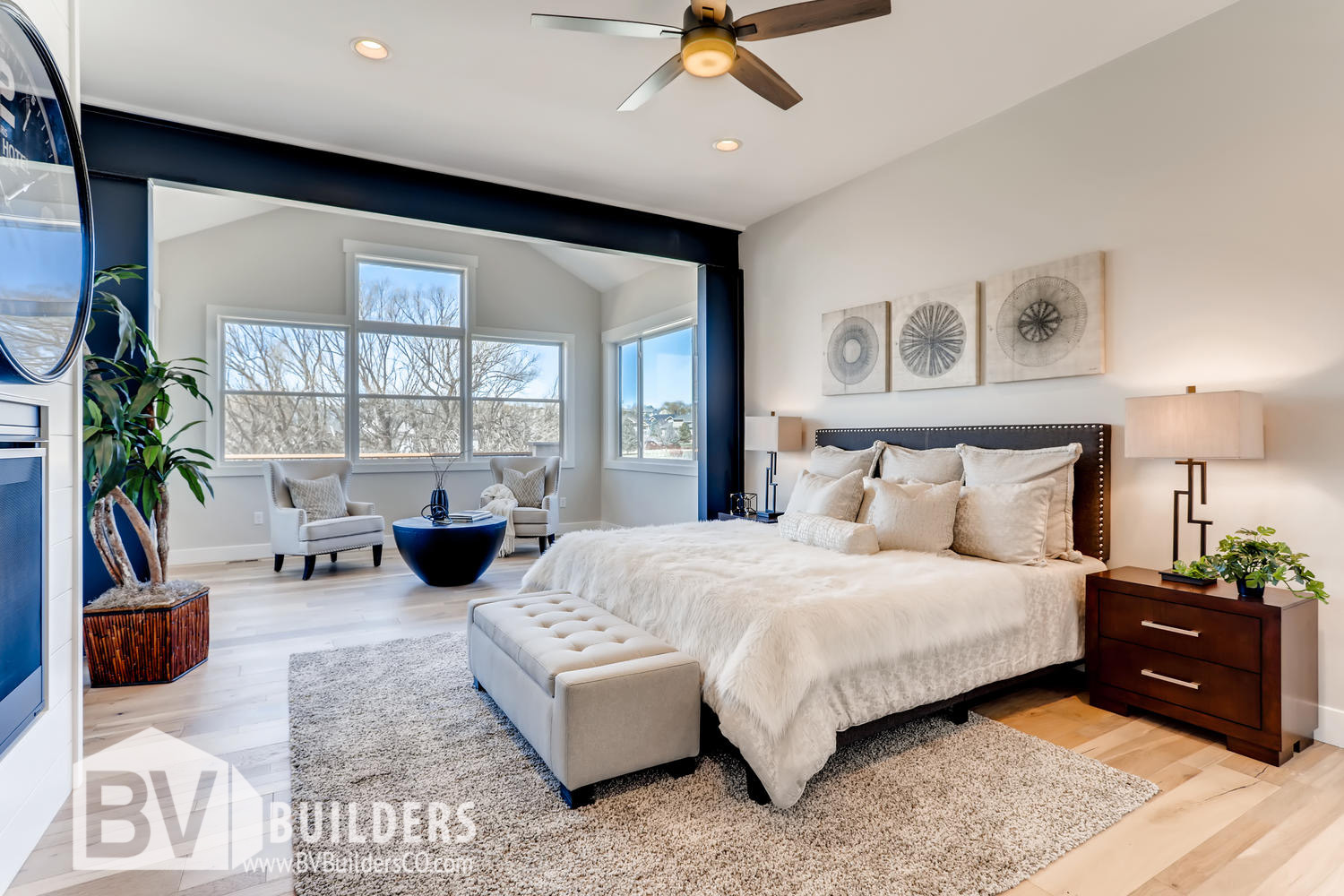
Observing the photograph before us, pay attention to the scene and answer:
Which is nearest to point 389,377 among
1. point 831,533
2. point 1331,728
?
point 831,533

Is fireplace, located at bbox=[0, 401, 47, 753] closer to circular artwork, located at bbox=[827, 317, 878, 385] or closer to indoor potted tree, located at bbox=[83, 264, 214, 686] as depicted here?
indoor potted tree, located at bbox=[83, 264, 214, 686]

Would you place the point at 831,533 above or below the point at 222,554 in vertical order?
above

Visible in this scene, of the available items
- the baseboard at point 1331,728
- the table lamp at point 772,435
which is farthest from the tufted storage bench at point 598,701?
the table lamp at point 772,435

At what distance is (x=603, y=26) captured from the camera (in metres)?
2.32

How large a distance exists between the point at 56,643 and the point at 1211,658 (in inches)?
149

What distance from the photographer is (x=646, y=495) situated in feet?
22.6

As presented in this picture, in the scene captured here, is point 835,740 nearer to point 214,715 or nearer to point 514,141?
point 214,715

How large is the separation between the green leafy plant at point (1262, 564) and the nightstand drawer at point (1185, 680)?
0.33 meters

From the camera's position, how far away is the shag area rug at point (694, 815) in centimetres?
167

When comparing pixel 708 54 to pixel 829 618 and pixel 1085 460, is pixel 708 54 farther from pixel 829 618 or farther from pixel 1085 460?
pixel 1085 460

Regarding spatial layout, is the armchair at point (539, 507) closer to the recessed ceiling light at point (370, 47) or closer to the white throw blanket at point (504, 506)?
the white throw blanket at point (504, 506)

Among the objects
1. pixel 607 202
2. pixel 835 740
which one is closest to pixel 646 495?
pixel 607 202

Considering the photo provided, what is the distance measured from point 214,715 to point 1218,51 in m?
4.81

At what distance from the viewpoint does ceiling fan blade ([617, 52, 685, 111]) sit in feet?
8.21
